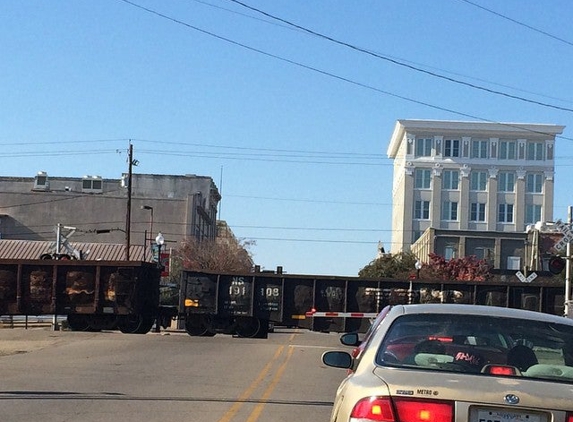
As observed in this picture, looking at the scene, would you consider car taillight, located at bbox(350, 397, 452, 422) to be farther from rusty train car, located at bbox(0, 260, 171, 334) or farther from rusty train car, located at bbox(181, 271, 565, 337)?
rusty train car, located at bbox(0, 260, 171, 334)

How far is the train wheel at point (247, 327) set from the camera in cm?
3341

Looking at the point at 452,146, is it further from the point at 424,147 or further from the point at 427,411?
the point at 427,411

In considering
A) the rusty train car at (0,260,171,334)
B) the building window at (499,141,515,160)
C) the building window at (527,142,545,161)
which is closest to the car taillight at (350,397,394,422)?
the rusty train car at (0,260,171,334)

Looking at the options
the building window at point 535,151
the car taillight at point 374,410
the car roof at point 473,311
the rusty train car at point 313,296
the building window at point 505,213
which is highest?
the building window at point 535,151

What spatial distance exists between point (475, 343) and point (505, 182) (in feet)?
298

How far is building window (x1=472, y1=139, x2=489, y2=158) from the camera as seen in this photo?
311 ft

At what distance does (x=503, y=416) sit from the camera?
4.97m

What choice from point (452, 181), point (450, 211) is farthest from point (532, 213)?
point (452, 181)

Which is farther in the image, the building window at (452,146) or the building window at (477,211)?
the building window at (452,146)

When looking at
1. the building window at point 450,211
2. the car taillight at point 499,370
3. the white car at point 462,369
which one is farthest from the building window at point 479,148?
the car taillight at point 499,370

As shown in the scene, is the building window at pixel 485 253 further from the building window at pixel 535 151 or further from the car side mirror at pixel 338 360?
the car side mirror at pixel 338 360

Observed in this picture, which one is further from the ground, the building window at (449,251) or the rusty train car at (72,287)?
the building window at (449,251)

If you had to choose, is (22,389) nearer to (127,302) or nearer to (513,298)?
(127,302)

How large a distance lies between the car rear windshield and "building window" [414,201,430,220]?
293 ft
